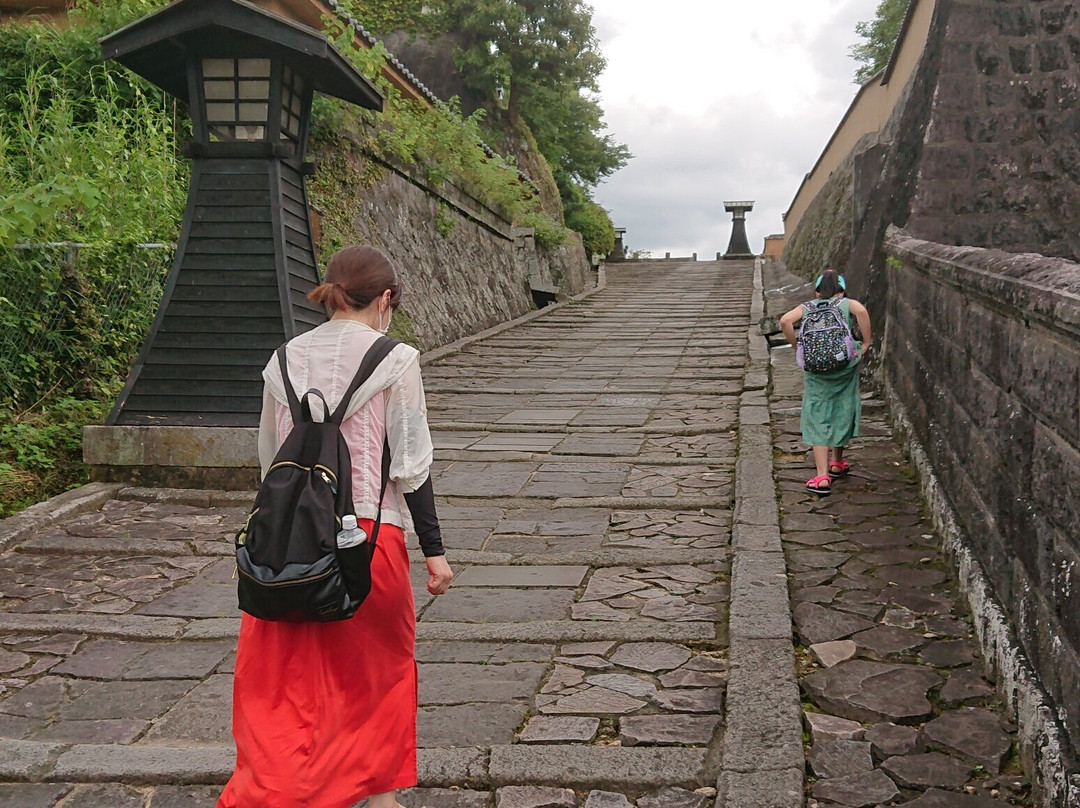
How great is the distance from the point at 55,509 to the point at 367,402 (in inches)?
180

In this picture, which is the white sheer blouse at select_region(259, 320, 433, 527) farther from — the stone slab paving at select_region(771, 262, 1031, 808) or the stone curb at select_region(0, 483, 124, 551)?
the stone curb at select_region(0, 483, 124, 551)

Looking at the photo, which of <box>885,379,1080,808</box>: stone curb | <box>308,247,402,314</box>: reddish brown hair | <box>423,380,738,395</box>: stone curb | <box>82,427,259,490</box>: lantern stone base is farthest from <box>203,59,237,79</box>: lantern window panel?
<box>885,379,1080,808</box>: stone curb

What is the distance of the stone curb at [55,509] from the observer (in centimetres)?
611

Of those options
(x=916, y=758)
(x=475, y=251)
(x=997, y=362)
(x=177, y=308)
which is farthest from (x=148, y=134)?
(x=916, y=758)

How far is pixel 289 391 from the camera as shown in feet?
9.36

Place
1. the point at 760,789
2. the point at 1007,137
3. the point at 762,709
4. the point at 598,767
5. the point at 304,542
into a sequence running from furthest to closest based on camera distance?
the point at 1007,137, the point at 762,709, the point at 598,767, the point at 760,789, the point at 304,542

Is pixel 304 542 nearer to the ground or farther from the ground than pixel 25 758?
farther from the ground

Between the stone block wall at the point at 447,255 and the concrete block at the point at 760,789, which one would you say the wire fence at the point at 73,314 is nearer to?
the stone block wall at the point at 447,255

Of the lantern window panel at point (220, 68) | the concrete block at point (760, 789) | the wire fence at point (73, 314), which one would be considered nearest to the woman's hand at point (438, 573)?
the concrete block at point (760, 789)

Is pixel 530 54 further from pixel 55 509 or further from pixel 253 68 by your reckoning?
pixel 55 509

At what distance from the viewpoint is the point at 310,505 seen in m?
2.64

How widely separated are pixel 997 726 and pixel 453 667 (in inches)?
82.2

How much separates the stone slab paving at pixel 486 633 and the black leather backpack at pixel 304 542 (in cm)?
98

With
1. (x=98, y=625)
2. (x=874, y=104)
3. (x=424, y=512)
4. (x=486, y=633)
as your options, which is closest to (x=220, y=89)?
(x=98, y=625)
